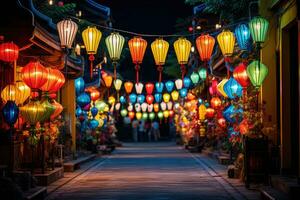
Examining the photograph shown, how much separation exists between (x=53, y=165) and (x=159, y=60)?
489cm

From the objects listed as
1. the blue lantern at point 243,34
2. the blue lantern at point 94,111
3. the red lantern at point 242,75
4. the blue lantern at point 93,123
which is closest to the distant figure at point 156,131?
the blue lantern at point 93,123

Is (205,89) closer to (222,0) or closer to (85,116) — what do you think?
(85,116)

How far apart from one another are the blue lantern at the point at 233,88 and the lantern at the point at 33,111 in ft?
23.2

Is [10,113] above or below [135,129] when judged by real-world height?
above

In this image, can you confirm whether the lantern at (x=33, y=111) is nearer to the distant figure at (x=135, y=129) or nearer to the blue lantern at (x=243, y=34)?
the blue lantern at (x=243, y=34)

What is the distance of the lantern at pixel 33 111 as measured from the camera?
765 inches

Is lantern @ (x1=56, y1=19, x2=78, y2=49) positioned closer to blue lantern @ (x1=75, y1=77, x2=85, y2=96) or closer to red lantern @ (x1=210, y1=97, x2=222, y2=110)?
blue lantern @ (x1=75, y1=77, x2=85, y2=96)

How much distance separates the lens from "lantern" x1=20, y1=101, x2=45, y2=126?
19438mm

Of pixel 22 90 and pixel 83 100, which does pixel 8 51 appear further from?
pixel 83 100

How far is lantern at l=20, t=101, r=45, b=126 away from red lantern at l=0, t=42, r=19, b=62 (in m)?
1.62

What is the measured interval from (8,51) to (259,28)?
6675mm

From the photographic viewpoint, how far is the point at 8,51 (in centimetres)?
1838

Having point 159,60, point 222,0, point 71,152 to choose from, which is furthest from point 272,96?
point 71,152

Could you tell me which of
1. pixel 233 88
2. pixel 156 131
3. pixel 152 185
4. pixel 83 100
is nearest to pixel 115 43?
pixel 152 185
